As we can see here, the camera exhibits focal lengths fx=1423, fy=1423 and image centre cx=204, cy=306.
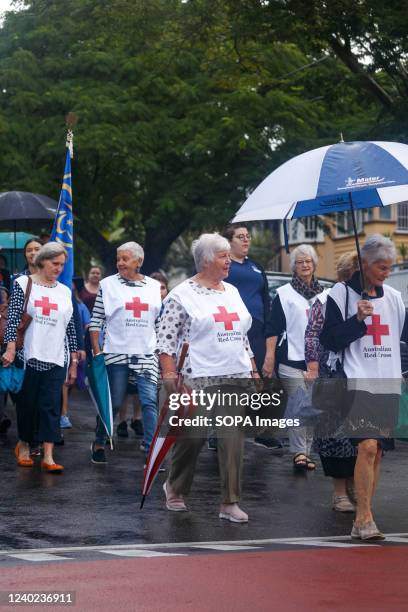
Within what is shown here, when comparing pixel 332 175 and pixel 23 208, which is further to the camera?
pixel 23 208

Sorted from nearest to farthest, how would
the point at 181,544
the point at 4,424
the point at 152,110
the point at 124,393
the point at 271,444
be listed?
the point at 181,544 → the point at 124,393 → the point at 271,444 → the point at 4,424 → the point at 152,110

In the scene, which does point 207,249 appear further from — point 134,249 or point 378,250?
point 134,249

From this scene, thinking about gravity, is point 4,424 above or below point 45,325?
below

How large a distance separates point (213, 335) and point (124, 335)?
3.13 metres

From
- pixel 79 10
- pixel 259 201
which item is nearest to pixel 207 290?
pixel 259 201

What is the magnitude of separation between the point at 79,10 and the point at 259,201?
18.0 metres

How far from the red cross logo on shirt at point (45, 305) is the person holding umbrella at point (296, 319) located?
1.94 meters

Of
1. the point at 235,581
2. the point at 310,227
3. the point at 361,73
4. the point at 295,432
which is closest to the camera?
the point at 235,581

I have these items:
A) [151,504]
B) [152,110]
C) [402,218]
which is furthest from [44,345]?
[402,218]

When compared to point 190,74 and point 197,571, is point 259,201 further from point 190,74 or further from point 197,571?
point 190,74

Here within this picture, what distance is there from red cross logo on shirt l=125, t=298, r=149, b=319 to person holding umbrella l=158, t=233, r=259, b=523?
9.47ft

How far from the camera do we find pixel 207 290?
8984 millimetres

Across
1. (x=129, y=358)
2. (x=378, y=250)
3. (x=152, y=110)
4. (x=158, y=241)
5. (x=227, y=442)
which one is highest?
(x=152, y=110)

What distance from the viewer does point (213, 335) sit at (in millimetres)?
8789
